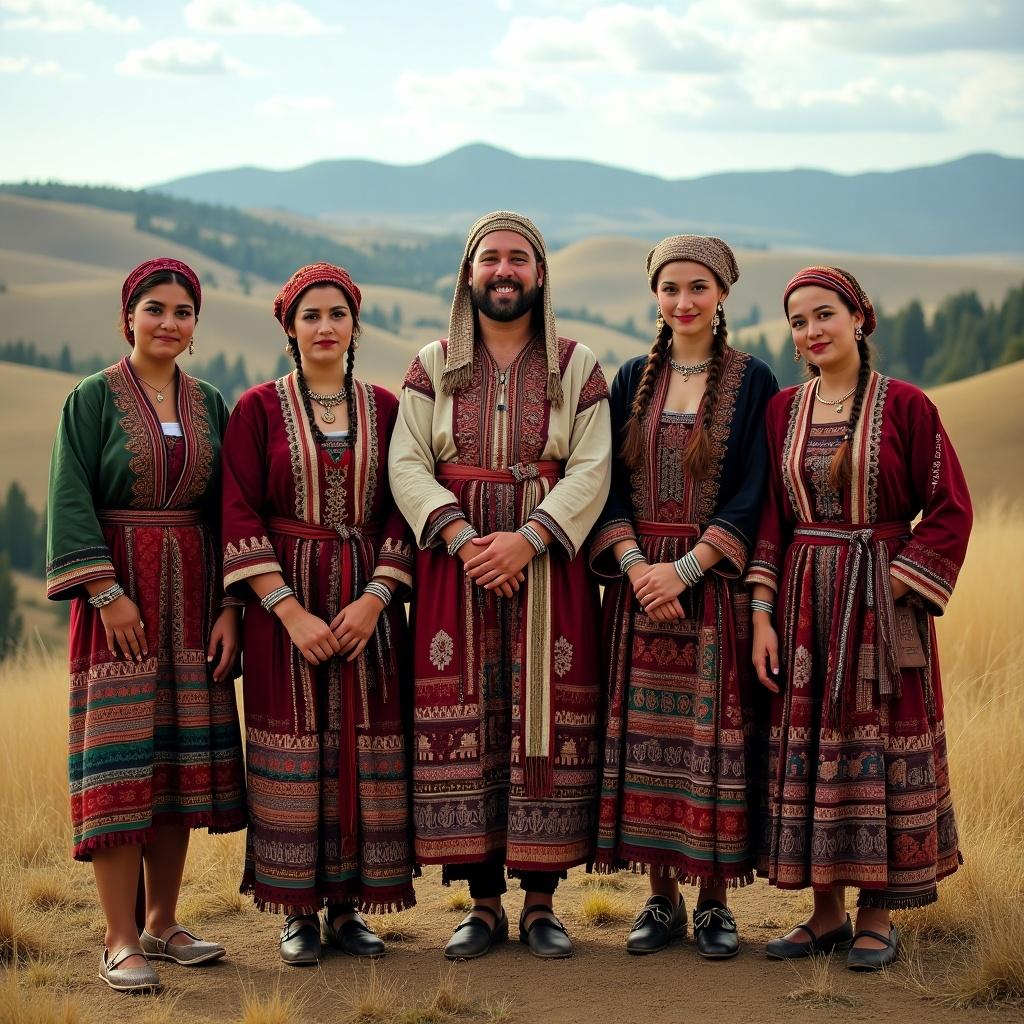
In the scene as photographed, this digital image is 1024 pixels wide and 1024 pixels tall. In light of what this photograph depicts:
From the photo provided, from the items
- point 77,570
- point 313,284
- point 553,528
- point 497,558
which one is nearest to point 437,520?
point 497,558

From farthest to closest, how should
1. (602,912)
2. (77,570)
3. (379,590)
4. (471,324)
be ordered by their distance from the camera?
1. (602,912)
2. (471,324)
3. (379,590)
4. (77,570)

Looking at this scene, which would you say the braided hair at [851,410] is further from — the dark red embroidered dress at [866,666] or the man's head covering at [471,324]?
the man's head covering at [471,324]

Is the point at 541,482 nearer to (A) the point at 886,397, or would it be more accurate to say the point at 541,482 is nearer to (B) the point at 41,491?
(A) the point at 886,397

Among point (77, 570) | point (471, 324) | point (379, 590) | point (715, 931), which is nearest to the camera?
point (77, 570)

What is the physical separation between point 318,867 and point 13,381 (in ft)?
272

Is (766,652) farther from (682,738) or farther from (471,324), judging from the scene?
(471,324)

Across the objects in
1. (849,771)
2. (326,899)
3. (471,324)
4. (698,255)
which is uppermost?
(698,255)

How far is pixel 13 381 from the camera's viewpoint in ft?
265

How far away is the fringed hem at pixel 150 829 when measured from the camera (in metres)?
4.11

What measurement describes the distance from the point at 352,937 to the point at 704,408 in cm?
219

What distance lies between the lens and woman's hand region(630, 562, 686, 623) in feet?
13.8

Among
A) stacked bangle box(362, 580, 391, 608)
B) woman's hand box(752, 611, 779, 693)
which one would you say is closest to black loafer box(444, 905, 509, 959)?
stacked bangle box(362, 580, 391, 608)

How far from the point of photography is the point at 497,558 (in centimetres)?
418

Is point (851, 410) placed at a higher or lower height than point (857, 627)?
higher
